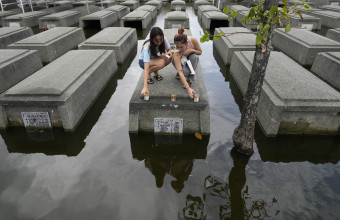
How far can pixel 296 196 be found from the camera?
A: 3.60 m

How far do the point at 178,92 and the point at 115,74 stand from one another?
3.96 metres

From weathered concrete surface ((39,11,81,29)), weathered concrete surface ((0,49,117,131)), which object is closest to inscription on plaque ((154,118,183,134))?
weathered concrete surface ((0,49,117,131))

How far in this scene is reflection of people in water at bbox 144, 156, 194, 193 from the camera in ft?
12.7

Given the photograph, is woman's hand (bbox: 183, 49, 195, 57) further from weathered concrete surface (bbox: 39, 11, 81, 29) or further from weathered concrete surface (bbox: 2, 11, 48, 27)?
weathered concrete surface (bbox: 2, 11, 48, 27)

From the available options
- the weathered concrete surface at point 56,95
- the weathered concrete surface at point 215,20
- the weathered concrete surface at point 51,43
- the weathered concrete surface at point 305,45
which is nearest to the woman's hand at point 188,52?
the weathered concrete surface at point 56,95

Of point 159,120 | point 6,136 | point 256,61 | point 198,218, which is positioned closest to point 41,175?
point 6,136

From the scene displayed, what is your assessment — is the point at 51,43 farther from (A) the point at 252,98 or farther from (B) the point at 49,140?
(A) the point at 252,98

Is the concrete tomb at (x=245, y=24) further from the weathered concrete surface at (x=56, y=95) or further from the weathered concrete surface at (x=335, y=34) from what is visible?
the weathered concrete surface at (x=56, y=95)

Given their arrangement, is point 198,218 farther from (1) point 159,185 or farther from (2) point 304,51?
(2) point 304,51

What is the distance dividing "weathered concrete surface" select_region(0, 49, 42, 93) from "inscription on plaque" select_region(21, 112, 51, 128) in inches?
81.8

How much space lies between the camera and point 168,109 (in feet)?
15.4

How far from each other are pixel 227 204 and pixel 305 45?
7.56 m

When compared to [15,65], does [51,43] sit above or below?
above

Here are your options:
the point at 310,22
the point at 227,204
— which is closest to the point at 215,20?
the point at 310,22
